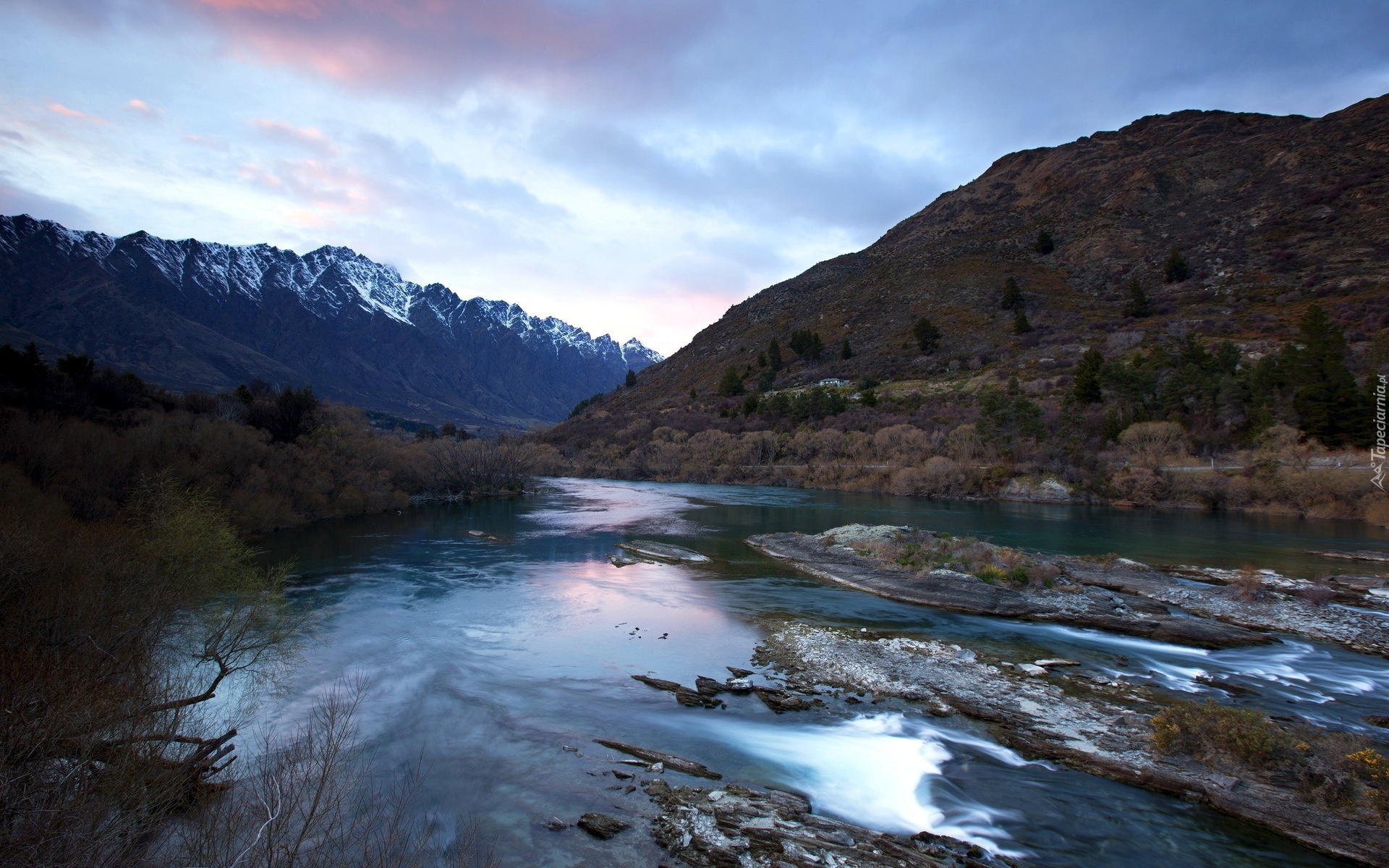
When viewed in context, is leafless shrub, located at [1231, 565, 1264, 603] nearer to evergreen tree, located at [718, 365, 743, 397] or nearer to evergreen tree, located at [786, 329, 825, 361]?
evergreen tree, located at [718, 365, 743, 397]

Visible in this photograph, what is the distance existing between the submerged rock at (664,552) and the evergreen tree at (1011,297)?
83.9m

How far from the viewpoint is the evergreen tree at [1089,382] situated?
5897 cm

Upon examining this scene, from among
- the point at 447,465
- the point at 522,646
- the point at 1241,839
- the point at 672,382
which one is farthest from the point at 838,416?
the point at 1241,839

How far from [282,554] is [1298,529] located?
4821 cm

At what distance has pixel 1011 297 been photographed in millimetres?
95125

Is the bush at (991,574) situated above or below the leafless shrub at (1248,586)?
below

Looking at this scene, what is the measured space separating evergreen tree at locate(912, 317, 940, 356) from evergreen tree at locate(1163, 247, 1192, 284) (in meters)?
34.4

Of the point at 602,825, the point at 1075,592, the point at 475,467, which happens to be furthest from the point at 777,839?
the point at 475,467

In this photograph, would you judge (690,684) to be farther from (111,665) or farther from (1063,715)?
(111,665)

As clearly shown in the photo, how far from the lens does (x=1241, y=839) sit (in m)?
7.75

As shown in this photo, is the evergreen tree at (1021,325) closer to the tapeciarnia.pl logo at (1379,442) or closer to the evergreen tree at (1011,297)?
the evergreen tree at (1011,297)

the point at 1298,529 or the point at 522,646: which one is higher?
the point at 1298,529

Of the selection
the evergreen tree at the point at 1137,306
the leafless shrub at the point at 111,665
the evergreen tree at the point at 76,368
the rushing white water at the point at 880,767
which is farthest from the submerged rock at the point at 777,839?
the evergreen tree at the point at 1137,306

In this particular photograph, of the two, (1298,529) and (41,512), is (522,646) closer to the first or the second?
(41,512)
